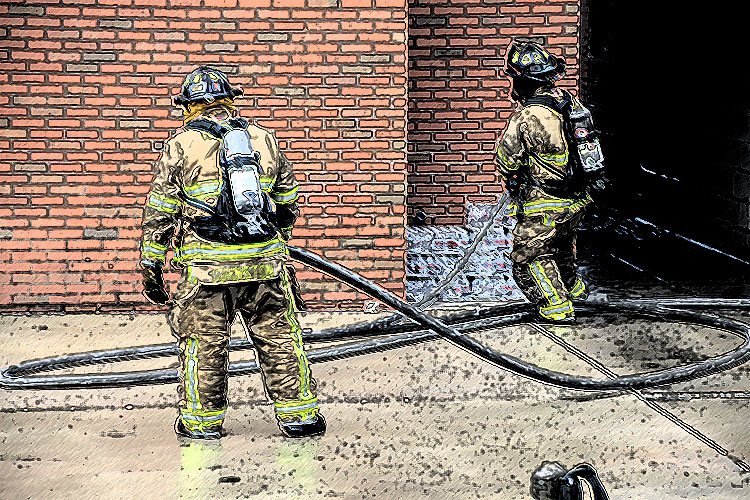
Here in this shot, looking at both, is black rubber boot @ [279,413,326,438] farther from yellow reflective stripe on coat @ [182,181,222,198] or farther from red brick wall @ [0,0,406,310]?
red brick wall @ [0,0,406,310]

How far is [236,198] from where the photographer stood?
5293 mm

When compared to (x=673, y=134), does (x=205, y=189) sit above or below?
above

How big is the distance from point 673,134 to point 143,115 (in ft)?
19.8

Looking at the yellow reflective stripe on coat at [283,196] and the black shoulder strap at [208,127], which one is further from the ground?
the black shoulder strap at [208,127]

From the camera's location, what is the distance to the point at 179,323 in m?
5.56

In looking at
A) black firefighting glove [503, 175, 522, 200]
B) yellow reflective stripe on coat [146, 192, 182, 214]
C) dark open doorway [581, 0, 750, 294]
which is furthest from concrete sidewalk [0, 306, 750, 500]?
dark open doorway [581, 0, 750, 294]

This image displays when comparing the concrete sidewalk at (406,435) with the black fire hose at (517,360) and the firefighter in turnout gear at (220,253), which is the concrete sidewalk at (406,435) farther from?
the firefighter in turnout gear at (220,253)

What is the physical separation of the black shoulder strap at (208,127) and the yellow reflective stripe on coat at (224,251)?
522 mm

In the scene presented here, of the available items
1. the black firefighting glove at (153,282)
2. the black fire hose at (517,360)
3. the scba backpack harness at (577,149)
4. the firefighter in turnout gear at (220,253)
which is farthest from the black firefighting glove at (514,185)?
the black firefighting glove at (153,282)

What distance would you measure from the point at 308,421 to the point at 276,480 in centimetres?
66

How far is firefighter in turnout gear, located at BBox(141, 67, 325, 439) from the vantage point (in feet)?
17.8

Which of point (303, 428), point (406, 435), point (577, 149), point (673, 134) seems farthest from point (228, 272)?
point (673, 134)

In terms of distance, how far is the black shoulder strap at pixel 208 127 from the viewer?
5488mm

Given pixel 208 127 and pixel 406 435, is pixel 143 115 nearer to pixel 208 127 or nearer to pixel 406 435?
pixel 208 127
